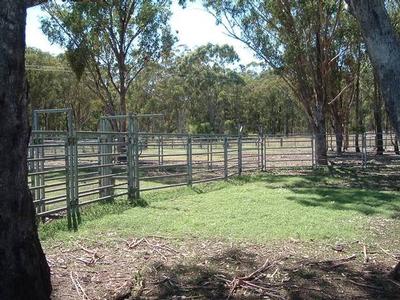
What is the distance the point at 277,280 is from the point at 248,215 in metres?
3.84

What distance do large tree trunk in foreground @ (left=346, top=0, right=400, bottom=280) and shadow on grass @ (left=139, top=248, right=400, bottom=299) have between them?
175cm

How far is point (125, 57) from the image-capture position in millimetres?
26688

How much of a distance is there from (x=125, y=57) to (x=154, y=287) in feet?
73.3

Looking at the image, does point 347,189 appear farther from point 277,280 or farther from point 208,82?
point 208,82

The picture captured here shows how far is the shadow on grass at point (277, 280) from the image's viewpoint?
535cm

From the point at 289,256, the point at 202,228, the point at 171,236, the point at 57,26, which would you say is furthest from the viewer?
the point at 57,26

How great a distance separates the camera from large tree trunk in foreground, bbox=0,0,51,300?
4.37m

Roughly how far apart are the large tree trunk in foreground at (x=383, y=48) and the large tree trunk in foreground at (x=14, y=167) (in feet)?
11.4

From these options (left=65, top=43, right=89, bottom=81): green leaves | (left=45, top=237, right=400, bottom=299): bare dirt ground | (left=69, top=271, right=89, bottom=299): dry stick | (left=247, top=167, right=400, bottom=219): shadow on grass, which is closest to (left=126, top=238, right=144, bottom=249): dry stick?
(left=45, top=237, right=400, bottom=299): bare dirt ground

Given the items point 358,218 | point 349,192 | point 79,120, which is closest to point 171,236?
point 358,218

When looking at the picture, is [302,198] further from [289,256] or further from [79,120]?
[79,120]

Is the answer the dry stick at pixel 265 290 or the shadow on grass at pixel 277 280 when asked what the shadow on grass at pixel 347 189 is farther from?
the dry stick at pixel 265 290

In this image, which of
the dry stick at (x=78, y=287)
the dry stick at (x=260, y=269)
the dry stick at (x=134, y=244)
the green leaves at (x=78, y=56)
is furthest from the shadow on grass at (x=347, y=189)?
the green leaves at (x=78, y=56)

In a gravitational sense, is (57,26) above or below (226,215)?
above
